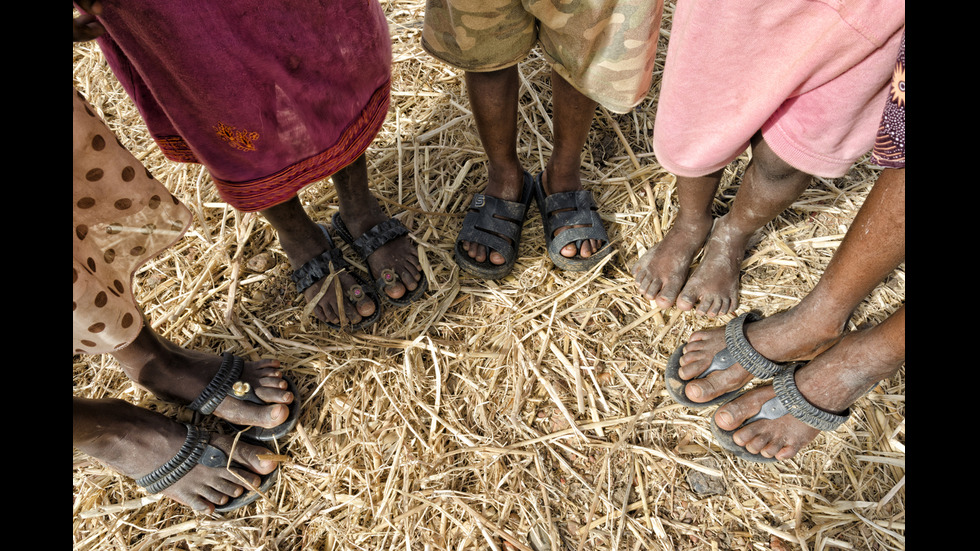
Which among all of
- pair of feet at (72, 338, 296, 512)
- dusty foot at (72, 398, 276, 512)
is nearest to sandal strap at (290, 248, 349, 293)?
pair of feet at (72, 338, 296, 512)

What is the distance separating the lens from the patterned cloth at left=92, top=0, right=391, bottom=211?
1.18 m

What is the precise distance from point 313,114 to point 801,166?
1273 millimetres

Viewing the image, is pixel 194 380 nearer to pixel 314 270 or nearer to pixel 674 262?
pixel 314 270

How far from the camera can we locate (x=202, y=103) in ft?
4.32

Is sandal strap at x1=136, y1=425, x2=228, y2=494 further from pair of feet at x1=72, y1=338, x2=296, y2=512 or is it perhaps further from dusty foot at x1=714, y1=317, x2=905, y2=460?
dusty foot at x1=714, y1=317, x2=905, y2=460

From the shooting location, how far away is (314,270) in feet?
6.64

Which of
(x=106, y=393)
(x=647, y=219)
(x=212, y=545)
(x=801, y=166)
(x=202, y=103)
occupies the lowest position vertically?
(x=212, y=545)

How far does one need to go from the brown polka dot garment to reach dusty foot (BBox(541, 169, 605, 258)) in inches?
48.3

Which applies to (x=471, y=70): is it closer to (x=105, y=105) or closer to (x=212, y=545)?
(x=212, y=545)

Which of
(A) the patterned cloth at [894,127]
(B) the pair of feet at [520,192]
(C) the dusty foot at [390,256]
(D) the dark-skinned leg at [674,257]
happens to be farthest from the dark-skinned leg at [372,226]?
(A) the patterned cloth at [894,127]

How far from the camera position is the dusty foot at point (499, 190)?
201cm

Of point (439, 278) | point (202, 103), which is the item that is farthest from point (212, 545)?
point (202, 103)

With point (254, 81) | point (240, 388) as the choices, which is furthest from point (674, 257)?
point (240, 388)

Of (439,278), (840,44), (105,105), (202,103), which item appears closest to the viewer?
(840,44)
